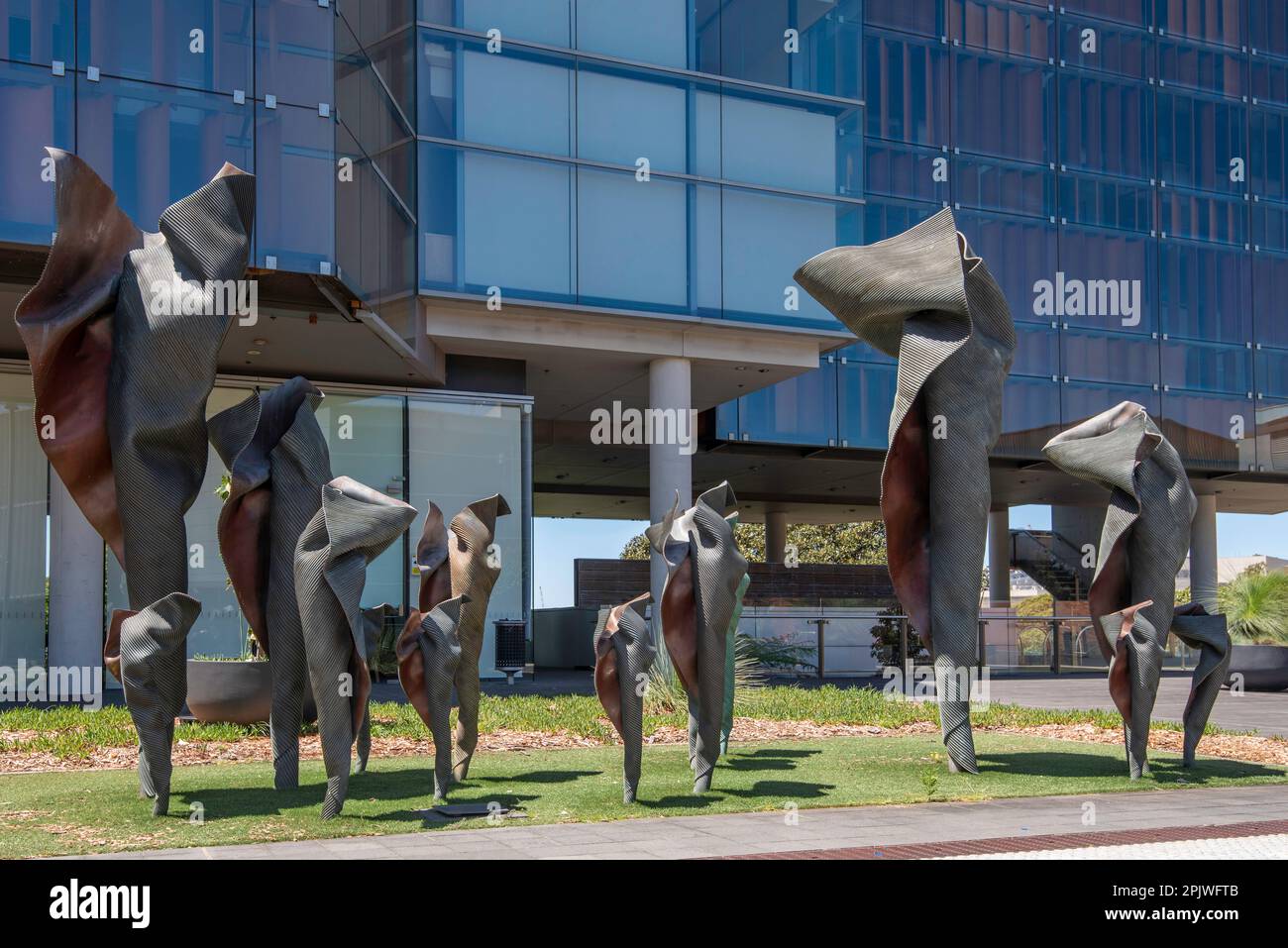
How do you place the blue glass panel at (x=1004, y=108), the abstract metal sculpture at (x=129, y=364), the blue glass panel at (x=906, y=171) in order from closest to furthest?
the abstract metal sculpture at (x=129, y=364), the blue glass panel at (x=906, y=171), the blue glass panel at (x=1004, y=108)

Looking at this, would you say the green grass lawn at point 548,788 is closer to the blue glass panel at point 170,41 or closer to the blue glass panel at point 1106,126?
the blue glass panel at point 170,41

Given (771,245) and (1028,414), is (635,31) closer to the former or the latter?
(771,245)

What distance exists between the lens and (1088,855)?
5508mm

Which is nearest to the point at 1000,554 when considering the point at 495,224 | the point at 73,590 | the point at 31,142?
the point at 495,224

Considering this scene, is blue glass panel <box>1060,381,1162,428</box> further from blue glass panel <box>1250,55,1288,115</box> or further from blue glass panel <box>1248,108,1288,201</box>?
blue glass panel <box>1250,55,1288,115</box>

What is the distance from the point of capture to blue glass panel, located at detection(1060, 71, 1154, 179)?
29.4m

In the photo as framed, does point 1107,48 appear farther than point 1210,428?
Yes

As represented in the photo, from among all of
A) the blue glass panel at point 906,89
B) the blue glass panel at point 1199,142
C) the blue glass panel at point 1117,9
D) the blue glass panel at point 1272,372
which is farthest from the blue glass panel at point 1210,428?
the blue glass panel at point 1117,9

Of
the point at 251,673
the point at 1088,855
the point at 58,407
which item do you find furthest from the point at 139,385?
the point at 1088,855

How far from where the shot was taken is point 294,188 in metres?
15.3

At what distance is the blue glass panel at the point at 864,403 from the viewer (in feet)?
86.2

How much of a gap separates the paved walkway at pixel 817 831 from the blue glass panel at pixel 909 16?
23156mm

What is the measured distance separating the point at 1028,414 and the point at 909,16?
348 inches

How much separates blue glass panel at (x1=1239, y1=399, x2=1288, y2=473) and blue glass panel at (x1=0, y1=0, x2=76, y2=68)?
25.6 metres
